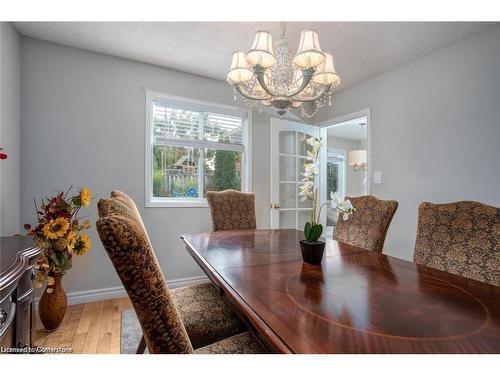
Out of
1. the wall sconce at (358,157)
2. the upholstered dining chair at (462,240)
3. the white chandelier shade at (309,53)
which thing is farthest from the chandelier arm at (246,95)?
the wall sconce at (358,157)

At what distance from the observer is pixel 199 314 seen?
1274 mm

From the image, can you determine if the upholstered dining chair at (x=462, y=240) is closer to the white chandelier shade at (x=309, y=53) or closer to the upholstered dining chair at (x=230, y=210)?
the white chandelier shade at (x=309, y=53)

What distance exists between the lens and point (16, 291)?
1036 millimetres

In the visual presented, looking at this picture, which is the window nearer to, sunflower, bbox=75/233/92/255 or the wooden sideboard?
sunflower, bbox=75/233/92/255

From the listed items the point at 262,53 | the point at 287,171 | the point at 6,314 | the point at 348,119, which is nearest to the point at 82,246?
the point at 6,314

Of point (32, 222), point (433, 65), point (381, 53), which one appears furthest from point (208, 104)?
point (433, 65)

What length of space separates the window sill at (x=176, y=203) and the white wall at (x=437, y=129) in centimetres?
204

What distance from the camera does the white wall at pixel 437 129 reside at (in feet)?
6.63

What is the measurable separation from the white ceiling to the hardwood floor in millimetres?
2375

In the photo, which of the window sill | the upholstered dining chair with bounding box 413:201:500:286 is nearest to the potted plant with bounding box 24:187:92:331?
the window sill

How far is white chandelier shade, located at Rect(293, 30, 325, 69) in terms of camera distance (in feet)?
4.72

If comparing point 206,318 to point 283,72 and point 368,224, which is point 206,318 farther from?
point 283,72
